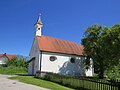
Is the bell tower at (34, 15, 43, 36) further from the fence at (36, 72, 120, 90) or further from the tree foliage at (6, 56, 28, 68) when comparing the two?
the tree foliage at (6, 56, 28, 68)

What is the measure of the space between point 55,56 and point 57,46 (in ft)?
8.27

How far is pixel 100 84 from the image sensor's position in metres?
15.2

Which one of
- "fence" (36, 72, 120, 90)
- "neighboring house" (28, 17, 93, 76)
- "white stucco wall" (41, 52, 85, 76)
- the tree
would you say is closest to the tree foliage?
"neighboring house" (28, 17, 93, 76)

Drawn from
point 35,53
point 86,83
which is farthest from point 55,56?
point 86,83

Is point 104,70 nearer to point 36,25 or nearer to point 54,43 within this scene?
point 54,43

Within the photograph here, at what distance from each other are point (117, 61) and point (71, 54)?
9.95 m

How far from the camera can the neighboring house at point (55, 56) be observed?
34.2m

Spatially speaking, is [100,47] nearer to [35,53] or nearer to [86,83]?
[35,53]

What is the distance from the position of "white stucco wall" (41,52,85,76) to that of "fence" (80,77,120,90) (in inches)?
678

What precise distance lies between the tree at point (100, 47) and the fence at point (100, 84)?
41.5 feet

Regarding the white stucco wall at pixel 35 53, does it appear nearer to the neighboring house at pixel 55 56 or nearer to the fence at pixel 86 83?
the neighboring house at pixel 55 56

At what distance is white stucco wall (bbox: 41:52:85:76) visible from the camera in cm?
3412

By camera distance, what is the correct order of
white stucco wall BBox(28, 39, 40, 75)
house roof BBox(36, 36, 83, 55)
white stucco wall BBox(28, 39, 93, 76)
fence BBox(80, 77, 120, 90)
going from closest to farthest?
fence BBox(80, 77, 120, 90) → white stucco wall BBox(28, 39, 93, 76) → white stucco wall BBox(28, 39, 40, 75) → house roof BBox(36, 36, 83, 55)

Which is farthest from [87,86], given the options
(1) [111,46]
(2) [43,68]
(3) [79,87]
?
(2) [43,68]
